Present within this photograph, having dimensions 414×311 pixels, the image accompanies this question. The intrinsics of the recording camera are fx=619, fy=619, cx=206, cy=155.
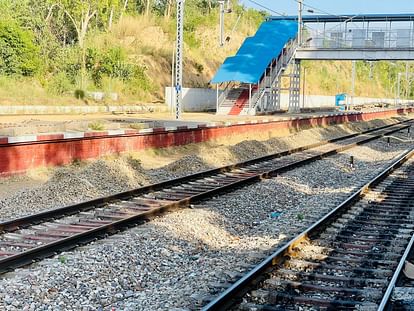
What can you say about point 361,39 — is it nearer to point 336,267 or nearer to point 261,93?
point 261,93

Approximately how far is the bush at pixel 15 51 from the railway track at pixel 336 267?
34119 mm

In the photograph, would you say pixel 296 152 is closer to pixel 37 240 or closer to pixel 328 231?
pixel 328 231

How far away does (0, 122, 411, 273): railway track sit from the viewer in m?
Answer: 8.73

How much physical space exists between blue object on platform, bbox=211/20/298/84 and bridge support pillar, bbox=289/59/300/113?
3205 mm

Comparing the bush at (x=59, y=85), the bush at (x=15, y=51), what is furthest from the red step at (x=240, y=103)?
the bush at (x=15, y=51)

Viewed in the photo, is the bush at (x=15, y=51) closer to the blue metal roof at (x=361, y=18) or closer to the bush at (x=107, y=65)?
the bush at (x=107, y=65)

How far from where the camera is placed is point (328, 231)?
33.4 feet

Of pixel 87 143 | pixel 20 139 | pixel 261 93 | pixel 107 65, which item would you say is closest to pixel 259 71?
pixel 261 93

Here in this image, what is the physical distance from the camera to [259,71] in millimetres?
48438

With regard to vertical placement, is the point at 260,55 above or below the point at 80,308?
above

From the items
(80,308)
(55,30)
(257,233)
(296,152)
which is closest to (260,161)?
(296,152)

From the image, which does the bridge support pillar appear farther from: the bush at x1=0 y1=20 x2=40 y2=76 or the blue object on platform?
the bush at x1=0 y1=20 x2=40 y2=76

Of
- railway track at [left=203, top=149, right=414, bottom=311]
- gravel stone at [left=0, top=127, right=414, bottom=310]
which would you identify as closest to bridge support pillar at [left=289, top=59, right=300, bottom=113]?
gravel stone at [left=0, top=127, right=414, bottom=310]

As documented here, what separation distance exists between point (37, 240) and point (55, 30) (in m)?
50.9
